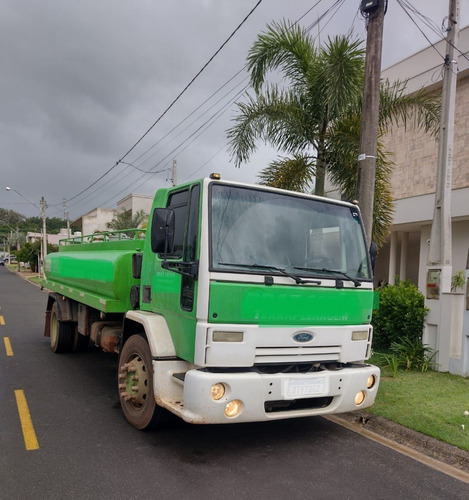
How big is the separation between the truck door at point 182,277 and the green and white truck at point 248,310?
1 centimetres

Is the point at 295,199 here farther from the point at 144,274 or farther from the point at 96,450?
the point at 96,450

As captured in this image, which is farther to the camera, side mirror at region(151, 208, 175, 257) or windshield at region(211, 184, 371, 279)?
side mirror at region(151, 208, 175, 257)

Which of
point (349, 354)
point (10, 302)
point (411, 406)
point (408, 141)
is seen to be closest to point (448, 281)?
point (411, 406)

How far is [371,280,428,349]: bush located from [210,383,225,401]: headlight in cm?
492

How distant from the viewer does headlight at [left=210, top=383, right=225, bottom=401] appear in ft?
11.9

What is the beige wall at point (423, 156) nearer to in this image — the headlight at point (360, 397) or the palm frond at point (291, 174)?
the palm frond at point (291, 174)

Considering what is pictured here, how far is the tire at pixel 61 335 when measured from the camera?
8172mm

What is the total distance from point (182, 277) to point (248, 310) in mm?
673

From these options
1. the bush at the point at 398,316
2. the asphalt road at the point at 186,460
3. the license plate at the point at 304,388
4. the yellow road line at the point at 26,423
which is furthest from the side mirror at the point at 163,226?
the bush at the point at 398,316

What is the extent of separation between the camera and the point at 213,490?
3443 millimetres

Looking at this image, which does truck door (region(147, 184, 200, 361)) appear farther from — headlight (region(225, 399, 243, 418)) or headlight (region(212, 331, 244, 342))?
headlight (region(225, 399, 243, 418))

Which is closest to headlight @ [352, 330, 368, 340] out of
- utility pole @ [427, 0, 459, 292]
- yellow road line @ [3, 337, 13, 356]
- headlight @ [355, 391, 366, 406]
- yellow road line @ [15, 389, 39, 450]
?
headlight @ [355, 391, 366, 406]

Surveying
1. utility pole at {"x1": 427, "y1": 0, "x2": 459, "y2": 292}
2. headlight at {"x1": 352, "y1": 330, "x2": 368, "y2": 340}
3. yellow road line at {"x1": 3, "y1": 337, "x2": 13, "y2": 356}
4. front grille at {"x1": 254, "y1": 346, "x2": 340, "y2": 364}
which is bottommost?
yellow road line at {"x1": 3, "y1": 337, "x2": 13, "y2": 356}

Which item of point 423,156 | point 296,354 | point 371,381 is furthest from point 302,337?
point 423,156
